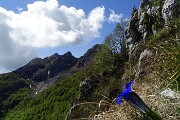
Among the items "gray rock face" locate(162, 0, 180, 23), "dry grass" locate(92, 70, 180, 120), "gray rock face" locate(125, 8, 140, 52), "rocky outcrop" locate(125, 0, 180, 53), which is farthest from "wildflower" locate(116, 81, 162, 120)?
"gray rock face" locate(125, 8, 140, 52)

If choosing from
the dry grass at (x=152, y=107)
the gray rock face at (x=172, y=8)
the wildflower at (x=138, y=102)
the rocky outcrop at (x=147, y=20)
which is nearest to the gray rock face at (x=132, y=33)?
the rocky outcrop at (x=147, y=20)

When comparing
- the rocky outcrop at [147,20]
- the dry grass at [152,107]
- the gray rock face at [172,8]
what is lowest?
the dry grass at [152,107]

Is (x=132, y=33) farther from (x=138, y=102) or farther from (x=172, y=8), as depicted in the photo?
(x=138, y=102)

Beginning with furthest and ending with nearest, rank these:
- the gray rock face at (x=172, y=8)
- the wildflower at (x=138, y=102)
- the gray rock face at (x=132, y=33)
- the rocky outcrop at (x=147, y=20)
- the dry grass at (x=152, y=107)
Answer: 1. the gray rock face at (x=132, y=33)
2. the rocky outcrop at (x=147, y=20)
3. the gray rock face at (x=172, y=8)
4. the dry grass at (x=152, y=107)
5. the wildflower at (x=138, y=102)

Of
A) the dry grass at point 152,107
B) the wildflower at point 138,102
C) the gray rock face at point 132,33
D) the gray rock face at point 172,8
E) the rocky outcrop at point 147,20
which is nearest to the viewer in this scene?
the wildflower at point 138,102

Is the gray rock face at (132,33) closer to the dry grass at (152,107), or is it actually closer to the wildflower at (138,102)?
the dry grass at (152,107)

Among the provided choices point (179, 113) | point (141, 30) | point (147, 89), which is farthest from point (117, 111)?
point (141, 30)

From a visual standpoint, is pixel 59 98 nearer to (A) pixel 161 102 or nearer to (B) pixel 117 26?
(B) pixel 117 26

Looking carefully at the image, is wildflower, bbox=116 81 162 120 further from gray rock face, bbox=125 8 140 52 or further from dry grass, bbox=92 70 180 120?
gray rock face, bbox=125 8 140 52

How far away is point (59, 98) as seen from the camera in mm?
138500

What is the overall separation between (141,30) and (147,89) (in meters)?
68.7

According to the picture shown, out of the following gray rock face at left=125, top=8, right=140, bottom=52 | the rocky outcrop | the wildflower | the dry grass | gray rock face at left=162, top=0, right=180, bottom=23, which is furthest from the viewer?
gray rock face at left=125, top=8, right=140, bottom=52

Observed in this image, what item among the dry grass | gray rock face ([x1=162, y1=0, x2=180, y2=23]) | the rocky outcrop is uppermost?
the rocky outcrop

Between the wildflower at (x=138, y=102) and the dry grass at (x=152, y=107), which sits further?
the dry grass at (x=152, y=107)
